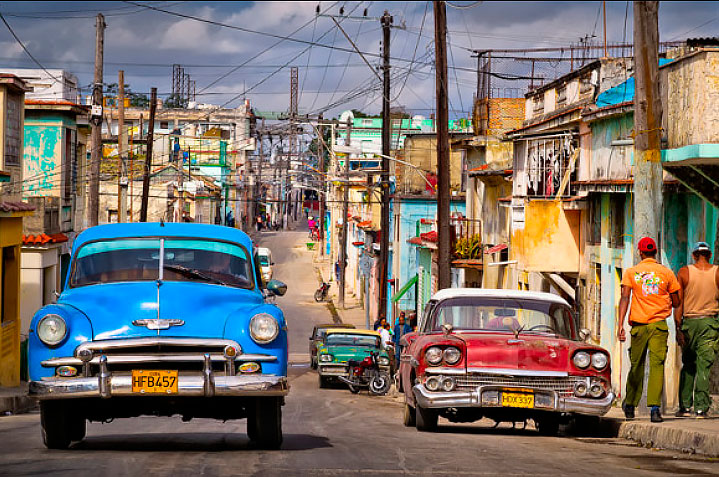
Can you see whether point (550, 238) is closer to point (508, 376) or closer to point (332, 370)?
point (332, 370)

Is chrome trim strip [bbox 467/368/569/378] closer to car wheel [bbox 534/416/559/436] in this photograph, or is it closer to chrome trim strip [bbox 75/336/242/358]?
car wheel [bbox 534/416/559/436]

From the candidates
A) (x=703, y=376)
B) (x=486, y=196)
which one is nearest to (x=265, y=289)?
(x=703, y=376)

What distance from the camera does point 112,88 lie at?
102250 millimetres

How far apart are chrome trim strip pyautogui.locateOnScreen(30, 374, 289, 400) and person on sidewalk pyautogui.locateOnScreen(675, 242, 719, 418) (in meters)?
5.45

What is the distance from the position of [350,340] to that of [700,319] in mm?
22026

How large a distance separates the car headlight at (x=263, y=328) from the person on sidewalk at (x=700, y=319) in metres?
5.13

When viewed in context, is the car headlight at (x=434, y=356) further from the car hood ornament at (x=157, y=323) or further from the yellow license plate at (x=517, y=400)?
the car hood ornament at (x=157, y=323)

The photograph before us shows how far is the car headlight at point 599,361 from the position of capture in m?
11.9

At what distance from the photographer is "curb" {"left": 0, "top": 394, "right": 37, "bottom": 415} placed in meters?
20.3

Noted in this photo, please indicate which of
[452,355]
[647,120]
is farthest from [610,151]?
[452,355]

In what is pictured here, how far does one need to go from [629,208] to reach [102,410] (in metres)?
14.2

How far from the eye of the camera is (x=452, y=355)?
12.0 metres

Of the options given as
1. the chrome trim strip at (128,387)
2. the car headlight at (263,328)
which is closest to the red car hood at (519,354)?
the car headlight at (263,328)

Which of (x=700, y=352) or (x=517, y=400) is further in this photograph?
(x=700, y=352)
